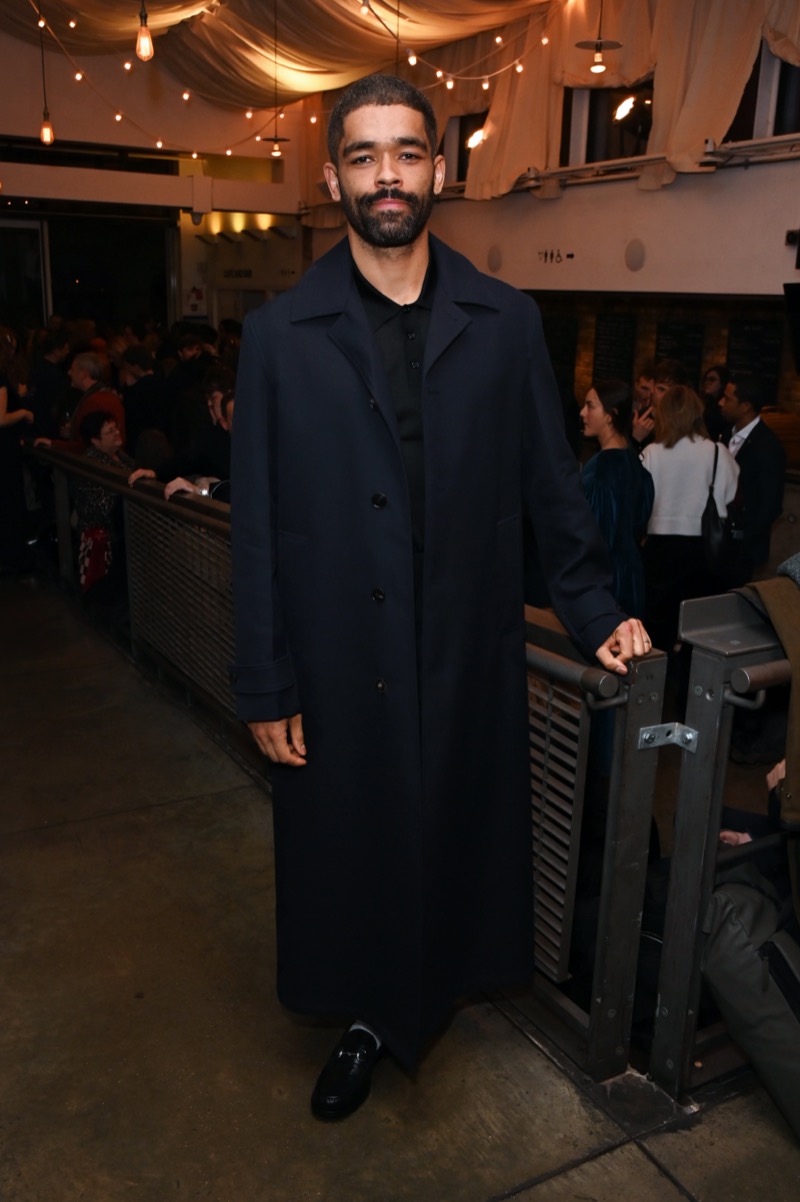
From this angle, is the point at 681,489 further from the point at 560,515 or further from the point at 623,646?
the point at 623,646

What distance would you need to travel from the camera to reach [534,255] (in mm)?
10781

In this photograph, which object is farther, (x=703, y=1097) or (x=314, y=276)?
(x=703, y=1097)

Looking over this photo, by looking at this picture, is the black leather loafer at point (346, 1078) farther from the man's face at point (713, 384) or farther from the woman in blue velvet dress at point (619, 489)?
the man's face at point (713, 384)

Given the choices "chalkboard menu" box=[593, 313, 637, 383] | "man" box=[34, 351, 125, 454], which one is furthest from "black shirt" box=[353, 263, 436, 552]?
"chalkboard menu" box=[593, 313, 637, 383]

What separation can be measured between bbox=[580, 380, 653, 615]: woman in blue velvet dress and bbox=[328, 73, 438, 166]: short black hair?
92.7 inches

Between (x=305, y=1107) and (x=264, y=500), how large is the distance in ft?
3.81

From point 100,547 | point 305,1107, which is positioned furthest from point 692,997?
point 100,547

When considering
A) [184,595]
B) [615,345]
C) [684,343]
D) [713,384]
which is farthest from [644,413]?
[615,345]

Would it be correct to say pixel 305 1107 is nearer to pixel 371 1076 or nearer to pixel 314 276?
pixel 371 1076

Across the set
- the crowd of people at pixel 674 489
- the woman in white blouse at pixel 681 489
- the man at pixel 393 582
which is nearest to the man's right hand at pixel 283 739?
the man at pixel 393 582

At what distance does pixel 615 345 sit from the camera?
34.5 ft

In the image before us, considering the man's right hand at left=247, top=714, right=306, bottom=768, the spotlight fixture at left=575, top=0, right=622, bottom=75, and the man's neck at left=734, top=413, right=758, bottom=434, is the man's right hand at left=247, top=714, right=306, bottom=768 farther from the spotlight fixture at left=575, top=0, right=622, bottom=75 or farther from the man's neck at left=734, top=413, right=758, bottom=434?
the spotlight fixture at left=575, top=0, right=622, bottom=75

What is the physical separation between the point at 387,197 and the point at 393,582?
63 centimetres

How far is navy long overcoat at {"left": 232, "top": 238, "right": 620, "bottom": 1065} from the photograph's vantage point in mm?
1819
